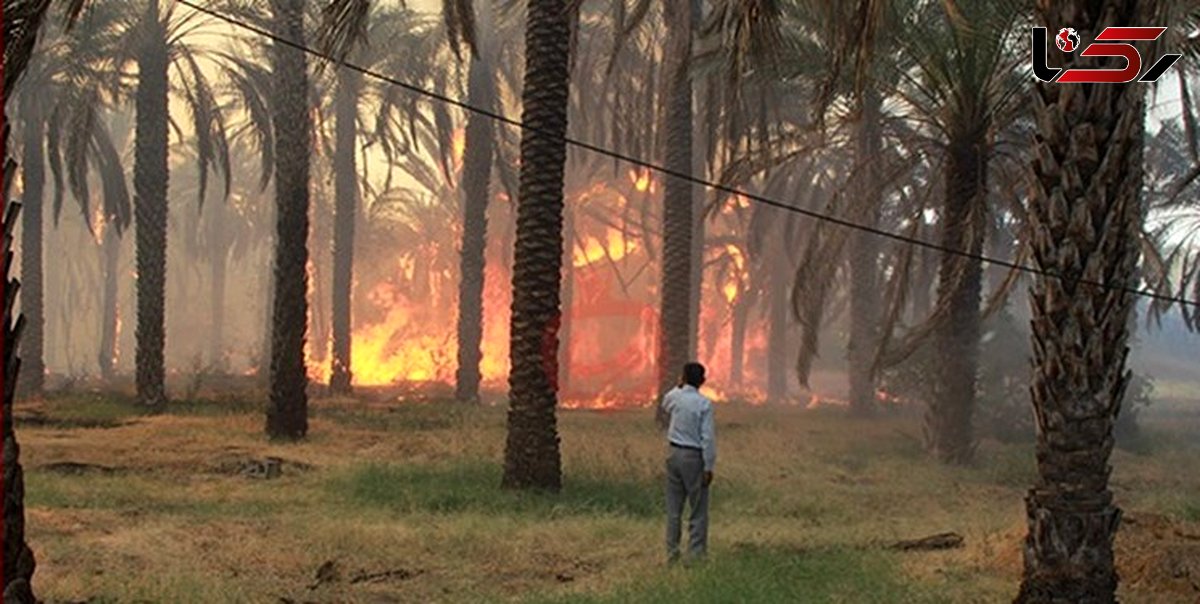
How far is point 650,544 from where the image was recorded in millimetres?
9867

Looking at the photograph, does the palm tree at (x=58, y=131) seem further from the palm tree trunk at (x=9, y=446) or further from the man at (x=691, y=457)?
the palm tree trunk at (x=9, y=446)

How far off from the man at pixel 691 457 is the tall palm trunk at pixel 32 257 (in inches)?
711

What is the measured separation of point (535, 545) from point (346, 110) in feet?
71.9

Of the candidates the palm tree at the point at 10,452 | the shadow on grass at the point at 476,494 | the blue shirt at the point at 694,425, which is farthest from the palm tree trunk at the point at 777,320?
the palm tree at the point at 10,452

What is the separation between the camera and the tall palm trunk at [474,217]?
25.7 m

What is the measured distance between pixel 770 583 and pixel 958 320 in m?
10.4

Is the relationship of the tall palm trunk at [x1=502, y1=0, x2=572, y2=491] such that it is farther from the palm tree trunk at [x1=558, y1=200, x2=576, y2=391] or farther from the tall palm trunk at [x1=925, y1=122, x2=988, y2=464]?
the palm tree trunk at [x1=558, y1=200, x2=576, y2=391]

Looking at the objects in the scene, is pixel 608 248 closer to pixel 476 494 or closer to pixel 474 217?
pixel 474 217

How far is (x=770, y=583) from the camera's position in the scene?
26.5 feet

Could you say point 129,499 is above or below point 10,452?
below

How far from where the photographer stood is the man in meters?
8.52

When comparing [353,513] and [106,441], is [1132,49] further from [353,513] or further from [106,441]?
[106,441]

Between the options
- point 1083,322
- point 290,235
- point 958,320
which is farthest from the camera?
point 958,320

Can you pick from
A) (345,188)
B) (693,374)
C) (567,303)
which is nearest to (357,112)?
(345,188)
